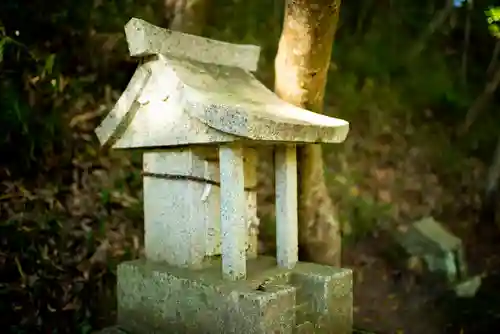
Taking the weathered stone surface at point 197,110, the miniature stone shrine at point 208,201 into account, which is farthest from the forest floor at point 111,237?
the weathered stone surface at point 197,110

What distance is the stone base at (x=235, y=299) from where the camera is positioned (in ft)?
8.01

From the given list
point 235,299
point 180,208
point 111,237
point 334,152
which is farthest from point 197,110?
point 334,152

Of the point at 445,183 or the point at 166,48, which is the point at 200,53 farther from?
the point at 445,183

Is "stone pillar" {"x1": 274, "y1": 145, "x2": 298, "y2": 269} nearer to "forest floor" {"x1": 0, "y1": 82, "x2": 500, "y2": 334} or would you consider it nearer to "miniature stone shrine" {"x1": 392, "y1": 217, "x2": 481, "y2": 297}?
"forest floor" {"x1": 0, "y1": 82, "x2": 500, "y2": 334}

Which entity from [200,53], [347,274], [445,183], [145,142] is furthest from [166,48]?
[445,183]

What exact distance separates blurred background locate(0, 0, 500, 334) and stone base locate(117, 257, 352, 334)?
4.02 ft

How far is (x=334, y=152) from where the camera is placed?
Answer: 5906 mm

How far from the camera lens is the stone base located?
244cm

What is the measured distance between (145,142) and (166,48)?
1.62 ft

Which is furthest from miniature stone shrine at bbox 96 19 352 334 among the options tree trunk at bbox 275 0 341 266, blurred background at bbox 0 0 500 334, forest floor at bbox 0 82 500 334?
blurred background at bbox 0 0 500 334

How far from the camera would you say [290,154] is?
2.84 meters

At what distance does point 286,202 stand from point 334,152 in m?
3.15

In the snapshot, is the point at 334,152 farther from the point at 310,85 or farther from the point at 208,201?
the point at 208,201

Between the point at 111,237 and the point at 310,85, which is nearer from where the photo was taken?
the point at 310,85
